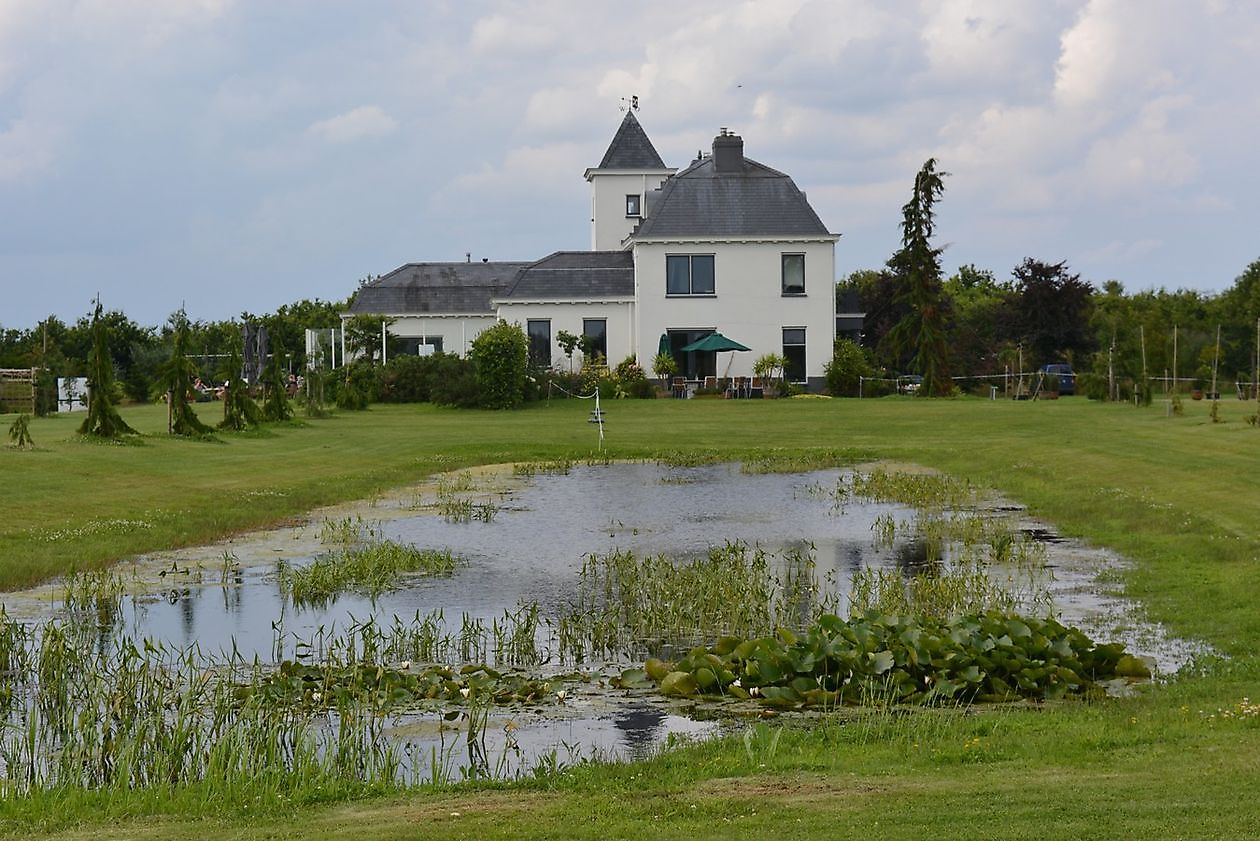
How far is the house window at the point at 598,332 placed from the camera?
65375mm

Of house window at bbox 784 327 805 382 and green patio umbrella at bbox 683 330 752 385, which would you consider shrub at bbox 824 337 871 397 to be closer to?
house window at bbox 784 327 805 382

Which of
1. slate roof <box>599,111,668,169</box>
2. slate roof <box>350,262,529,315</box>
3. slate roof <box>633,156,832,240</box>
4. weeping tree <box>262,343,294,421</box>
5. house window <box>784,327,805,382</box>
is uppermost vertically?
slate roof <box>599,111,668,169</box>

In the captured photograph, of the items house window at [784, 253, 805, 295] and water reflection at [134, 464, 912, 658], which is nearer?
water reflection at [134, 464, 912, 658]

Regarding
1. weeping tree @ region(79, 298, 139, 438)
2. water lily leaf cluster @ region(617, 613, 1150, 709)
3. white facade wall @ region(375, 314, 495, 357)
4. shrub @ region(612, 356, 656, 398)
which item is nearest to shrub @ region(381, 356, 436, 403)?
shrub @ region(612, 356, 656, 398)

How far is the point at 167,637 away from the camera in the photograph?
14.4 metres

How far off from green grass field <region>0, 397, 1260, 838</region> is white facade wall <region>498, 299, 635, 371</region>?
2011 centimetres

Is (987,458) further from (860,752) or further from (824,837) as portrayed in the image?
(824,837)

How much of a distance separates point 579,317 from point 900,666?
54171 mm

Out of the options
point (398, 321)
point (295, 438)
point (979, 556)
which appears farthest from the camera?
point (398, 321)

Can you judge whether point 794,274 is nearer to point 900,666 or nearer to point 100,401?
point 100,401

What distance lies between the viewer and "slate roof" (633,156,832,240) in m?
64.2

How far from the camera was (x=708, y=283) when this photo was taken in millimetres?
64500

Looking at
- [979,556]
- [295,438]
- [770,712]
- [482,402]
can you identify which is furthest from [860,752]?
[482,402]

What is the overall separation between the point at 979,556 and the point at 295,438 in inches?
957
